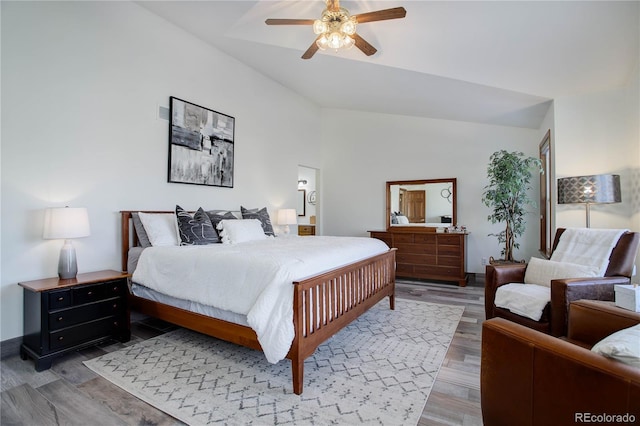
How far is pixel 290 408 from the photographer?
1856mm

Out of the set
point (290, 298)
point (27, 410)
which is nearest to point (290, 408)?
point (290, 298)

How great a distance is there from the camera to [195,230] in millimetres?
3379

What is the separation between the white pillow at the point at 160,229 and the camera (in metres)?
3.21

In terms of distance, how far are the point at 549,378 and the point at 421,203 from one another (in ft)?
15.8

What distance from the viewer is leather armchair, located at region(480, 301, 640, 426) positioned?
98 centimetres

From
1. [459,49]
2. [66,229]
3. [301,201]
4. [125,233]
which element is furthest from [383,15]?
[301,201]

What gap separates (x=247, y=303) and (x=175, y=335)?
4.37 feet

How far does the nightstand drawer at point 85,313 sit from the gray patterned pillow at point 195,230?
31.4 inches

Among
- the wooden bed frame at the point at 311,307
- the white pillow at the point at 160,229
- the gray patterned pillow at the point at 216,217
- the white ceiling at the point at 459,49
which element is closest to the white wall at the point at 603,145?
the white ceiling at the point at 459,49

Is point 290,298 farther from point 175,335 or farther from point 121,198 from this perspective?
point 121,198

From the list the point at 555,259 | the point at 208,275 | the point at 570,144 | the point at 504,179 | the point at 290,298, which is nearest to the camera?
the point at 290,298

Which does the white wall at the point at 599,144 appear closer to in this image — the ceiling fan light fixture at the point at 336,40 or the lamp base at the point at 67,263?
the ceiling fan light fixture at the point at 336,40

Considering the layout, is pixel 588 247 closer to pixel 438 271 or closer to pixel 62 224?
pixel 438 271

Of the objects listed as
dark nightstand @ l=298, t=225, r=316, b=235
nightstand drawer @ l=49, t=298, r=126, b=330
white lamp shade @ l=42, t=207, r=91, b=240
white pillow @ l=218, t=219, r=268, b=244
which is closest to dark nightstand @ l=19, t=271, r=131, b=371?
nightstand drawer @ l=49, t=298, r=126, b=330
